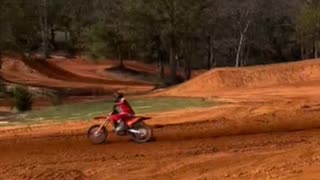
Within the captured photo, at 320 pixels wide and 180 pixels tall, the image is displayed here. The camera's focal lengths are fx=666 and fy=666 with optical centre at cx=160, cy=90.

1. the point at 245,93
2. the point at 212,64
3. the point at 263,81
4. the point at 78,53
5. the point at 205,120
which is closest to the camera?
the point at 205,120

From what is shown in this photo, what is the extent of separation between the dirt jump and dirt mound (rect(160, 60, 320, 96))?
47.7 ft

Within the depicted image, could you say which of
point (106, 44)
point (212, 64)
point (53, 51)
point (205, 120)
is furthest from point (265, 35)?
point (205, 120)

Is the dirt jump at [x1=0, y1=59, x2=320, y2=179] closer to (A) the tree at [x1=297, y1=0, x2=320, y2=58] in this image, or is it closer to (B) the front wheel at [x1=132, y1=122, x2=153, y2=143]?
(B) the front wheel at [x1=132, y1=122, x2=153, y2=143]

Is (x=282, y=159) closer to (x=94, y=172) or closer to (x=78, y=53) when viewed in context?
(x=94, y=172)

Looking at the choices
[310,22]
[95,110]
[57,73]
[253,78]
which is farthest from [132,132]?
[57,73]

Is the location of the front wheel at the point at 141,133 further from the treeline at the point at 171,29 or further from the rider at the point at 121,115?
the treeline at the point at 171,29

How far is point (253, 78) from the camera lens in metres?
44.1

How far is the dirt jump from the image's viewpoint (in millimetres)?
12789

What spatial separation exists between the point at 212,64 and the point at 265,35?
7583 mm

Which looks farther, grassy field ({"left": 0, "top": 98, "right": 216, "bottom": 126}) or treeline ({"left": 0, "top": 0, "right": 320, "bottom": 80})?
treeline ({"left": 0, "top": 0, "right": 320, "bottom": 80})

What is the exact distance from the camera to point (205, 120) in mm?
22906

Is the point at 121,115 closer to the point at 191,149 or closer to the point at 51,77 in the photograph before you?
the point at 191,149

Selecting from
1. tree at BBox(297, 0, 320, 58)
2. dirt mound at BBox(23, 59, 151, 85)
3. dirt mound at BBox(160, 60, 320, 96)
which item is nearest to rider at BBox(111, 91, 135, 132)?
dirt mound at BBox(160, 60, 320, 96)

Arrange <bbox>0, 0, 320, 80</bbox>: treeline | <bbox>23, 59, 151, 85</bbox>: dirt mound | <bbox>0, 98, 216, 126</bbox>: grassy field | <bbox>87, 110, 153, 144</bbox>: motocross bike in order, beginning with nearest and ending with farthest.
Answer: <bbox>87, 110, 153, 144</bbox>: motocross bike < <bbox>0, 98, 216, 126</bbox>: grassy field < <bbox>0, 0, 320, 80</bbox>: treeline < <bbox>23, 59, 151, 85</bbox>: dirt mound
